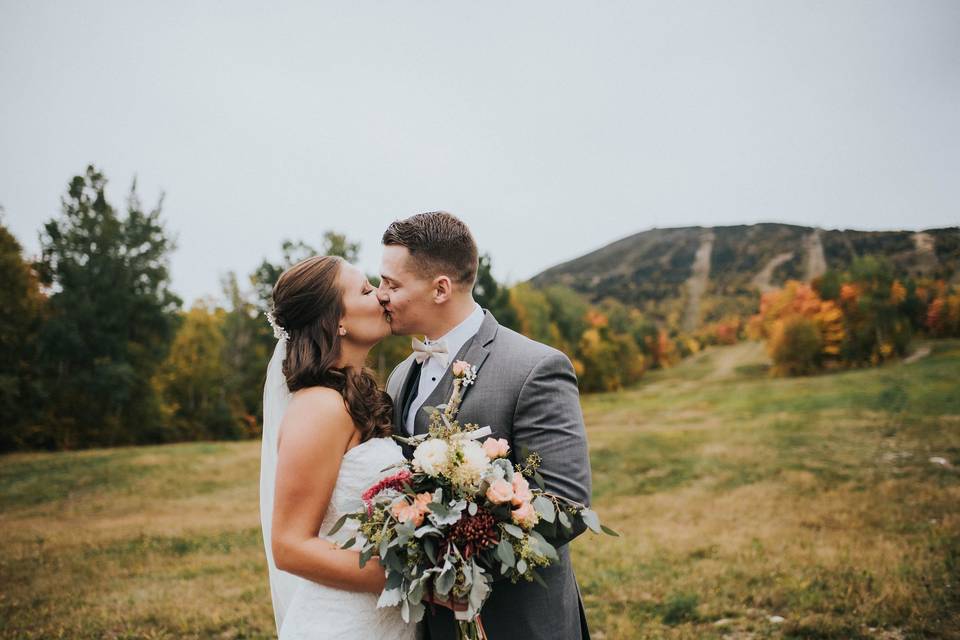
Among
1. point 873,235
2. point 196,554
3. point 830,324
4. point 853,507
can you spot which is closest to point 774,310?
point 830,324

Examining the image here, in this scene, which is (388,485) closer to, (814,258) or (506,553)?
(506,553)

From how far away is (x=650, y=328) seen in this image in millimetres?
36688

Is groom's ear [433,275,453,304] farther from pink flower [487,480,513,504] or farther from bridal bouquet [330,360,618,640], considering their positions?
pink flower [487,480,513,504]

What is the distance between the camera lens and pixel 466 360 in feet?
9.47

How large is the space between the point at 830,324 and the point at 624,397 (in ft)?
38.7

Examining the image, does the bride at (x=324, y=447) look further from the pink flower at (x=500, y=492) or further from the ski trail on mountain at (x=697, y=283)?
the ski trail on mountain at (x=697, y=283)

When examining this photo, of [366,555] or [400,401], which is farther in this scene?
[400,401]

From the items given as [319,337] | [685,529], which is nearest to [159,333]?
[685,529]

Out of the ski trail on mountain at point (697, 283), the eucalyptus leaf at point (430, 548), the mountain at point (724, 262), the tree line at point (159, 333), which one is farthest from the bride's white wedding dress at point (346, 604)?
the ski trail on mountain at point (697, 283)

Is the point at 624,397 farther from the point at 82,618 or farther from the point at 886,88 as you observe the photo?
the point at 82,618

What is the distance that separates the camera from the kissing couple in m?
2.65

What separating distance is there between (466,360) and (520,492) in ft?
2.99

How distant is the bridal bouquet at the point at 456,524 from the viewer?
208cm

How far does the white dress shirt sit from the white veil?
2.59ft
